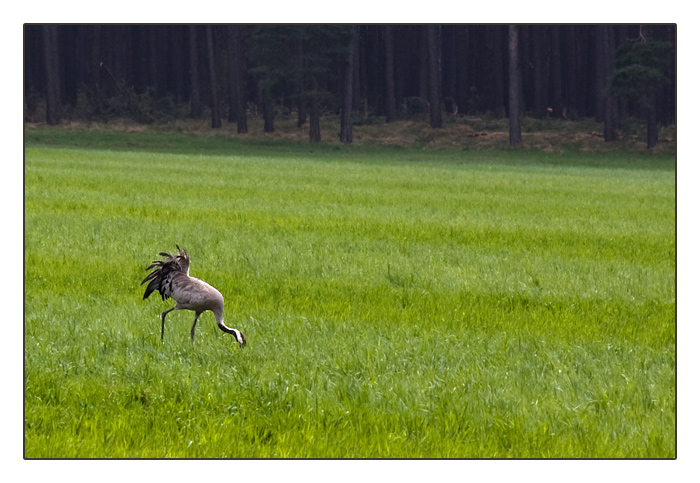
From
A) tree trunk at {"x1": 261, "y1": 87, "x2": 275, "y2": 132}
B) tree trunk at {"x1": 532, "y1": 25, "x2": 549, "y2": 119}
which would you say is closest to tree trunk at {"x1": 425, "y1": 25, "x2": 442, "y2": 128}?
tree trunk at {"x1": 532, "y1": 25, "x2": 549, "y2": 119}

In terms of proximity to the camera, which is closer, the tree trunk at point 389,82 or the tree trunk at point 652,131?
the tree trunk at point 652,131

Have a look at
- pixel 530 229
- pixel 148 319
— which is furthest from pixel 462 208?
pixel 148 319

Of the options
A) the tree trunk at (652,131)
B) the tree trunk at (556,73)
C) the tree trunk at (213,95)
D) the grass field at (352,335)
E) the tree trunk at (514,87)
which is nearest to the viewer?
the grass field at (352,335)

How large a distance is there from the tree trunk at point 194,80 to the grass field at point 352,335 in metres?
45.4

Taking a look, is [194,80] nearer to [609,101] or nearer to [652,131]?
[609,101]

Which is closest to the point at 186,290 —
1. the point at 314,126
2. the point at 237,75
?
the point at 314,126

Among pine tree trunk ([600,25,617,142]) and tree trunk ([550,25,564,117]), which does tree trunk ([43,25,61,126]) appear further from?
pine tree trunk ([600,25,617,142])

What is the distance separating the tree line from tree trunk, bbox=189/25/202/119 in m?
0.10

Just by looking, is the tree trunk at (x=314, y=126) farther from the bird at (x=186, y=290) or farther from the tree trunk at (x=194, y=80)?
the bird at (x=186, y=290)

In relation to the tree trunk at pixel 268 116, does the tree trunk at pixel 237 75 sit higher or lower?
higher

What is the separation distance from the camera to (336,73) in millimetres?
70250

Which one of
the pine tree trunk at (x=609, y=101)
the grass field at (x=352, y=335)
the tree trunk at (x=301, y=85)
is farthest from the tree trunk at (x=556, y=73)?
the grass field at (x=352, y=335)

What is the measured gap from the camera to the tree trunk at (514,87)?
5438cm

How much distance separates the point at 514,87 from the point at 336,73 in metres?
19.0
